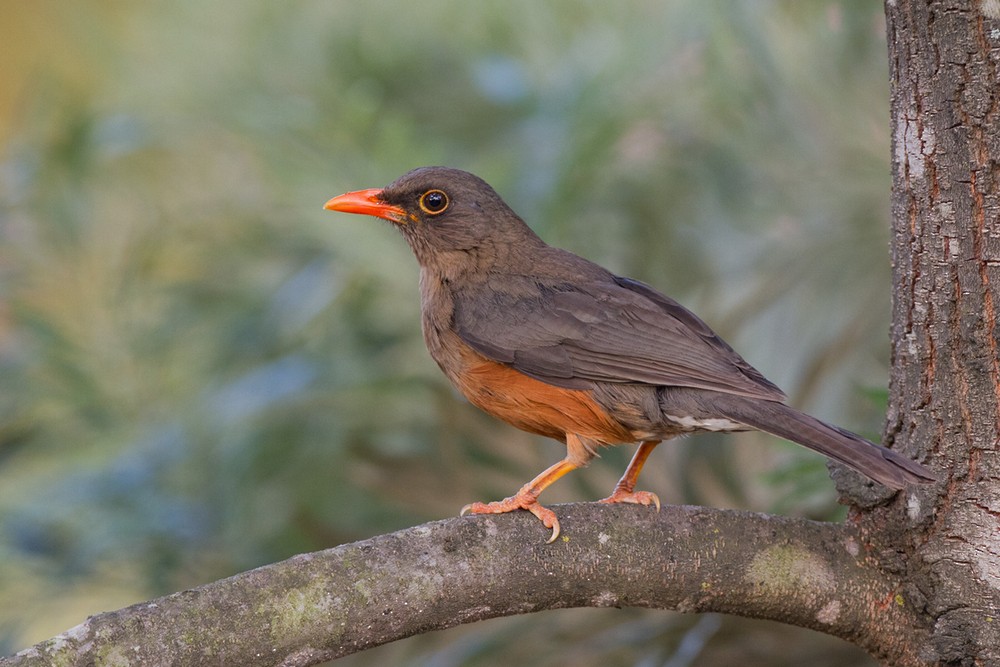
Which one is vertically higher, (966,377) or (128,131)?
(128,131)

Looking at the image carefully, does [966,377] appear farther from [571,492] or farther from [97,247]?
[97,247]

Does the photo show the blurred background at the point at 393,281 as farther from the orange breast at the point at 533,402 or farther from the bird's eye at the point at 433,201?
the orange breast at the point at 533,402

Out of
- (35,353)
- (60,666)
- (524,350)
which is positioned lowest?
(60,666)

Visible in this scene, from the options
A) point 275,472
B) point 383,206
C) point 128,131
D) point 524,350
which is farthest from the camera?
point 128,131

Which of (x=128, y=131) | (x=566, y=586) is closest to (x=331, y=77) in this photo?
(x=128, y=131)

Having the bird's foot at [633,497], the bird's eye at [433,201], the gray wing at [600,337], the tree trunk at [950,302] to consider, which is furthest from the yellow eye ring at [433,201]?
the tree trunk at [950,302]

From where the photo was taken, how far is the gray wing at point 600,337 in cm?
332

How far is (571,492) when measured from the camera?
522 centimetres

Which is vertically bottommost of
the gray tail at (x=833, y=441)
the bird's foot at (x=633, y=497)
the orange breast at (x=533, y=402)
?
the gray tail at (x=833, y=441)

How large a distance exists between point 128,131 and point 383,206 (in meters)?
2.34

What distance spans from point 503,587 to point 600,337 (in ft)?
3.56

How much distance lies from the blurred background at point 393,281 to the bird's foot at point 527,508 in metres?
1.81

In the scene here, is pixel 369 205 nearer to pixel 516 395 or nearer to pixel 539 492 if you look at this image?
pixel 516 395

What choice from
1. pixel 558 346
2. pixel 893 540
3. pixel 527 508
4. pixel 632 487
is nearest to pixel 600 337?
pixel 558 346
